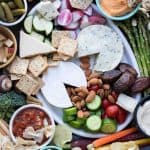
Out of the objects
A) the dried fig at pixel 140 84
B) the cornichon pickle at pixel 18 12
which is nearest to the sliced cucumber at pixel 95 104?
the dried fig at pixel 140 84

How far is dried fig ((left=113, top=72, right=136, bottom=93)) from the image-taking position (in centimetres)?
216

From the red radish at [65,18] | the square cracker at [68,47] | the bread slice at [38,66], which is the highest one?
the red radish at [65,18]

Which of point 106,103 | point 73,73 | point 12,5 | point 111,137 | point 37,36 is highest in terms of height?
point 12,5

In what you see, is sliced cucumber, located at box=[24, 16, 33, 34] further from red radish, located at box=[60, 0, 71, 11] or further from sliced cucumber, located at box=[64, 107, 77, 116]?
sliced cucumber, located at box=[64, 107, 77, 116]

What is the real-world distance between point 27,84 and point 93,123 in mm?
242

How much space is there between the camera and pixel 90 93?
219 cm

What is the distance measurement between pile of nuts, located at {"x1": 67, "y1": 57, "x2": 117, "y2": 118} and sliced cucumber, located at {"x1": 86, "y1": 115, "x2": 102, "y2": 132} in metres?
0.02

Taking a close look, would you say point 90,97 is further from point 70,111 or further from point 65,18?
point 65,18

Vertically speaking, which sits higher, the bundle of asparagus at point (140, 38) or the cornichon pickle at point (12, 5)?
the cornichon pickle at point (12, 5)

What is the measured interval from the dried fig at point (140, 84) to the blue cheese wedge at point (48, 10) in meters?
0.33

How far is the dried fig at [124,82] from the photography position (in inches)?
85.1

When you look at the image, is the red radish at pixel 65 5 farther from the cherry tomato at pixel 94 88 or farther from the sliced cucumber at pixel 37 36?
the cherry tomato at pixel 94 88

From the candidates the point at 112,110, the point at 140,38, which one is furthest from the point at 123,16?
the point at 112,110

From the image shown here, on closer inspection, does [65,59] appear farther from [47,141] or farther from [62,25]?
[47,141]
